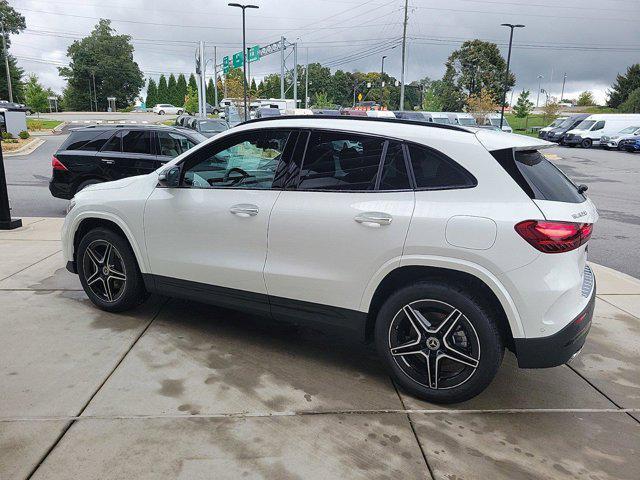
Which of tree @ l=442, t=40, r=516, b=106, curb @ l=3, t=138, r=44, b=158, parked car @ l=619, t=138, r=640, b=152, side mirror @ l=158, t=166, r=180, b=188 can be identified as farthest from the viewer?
tree @ l=442, t=40, r=516, b=106

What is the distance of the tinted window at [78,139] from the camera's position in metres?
9.39

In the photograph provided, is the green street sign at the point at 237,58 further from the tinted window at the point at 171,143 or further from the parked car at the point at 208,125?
the tinted window at the point at 171,143

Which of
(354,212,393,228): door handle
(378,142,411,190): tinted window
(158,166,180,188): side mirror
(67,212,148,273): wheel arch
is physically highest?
(378,142,411,190): tinted window

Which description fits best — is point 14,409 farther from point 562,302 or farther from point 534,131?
point 534,131

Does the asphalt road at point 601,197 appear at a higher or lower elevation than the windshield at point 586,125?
lower

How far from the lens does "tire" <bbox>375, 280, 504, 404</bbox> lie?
3.10 m

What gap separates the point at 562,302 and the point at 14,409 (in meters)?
3.36

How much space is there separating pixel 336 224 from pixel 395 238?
0.42m

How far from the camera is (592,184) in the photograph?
56.7 ft

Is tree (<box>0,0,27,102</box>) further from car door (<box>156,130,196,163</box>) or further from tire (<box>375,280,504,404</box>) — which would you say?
tire (<box>375,280,504,404</box>)

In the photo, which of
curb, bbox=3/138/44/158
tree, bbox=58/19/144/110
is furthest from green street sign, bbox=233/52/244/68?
tree, bbox=58/19/144/110

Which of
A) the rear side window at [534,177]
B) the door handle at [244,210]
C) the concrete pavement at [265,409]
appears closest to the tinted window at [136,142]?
the concrete pavement at [265,409]

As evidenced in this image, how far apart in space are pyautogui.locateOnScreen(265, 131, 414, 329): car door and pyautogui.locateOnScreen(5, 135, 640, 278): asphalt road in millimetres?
5199

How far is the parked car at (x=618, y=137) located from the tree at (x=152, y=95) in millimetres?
83238
